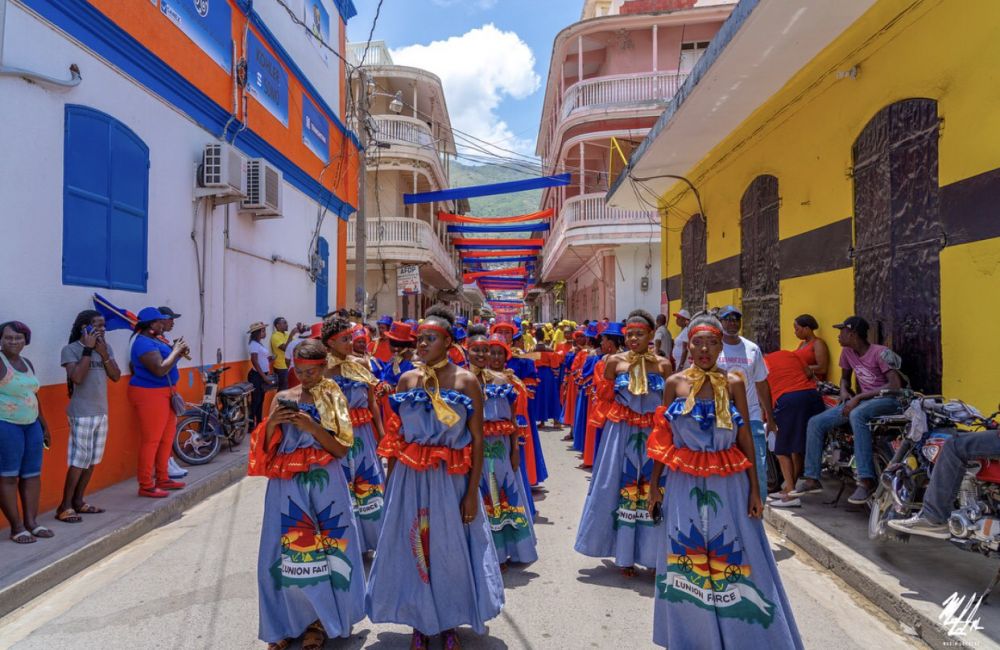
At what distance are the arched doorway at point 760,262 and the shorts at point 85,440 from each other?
779cm

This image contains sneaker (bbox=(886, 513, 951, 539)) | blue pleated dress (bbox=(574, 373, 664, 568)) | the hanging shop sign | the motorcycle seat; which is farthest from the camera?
→ the hanging shop sign

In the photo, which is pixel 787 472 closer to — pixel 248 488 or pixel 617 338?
pixel 617 338

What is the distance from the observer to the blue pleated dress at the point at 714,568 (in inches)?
126

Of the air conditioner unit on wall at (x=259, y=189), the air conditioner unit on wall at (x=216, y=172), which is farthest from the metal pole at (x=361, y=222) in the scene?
the air conditioner unit on wall at (x=216, y=172)

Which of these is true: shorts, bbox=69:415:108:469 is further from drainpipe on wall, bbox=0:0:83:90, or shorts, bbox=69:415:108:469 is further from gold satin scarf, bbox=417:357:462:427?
gold satin scarf, bbox=417:357:462:427

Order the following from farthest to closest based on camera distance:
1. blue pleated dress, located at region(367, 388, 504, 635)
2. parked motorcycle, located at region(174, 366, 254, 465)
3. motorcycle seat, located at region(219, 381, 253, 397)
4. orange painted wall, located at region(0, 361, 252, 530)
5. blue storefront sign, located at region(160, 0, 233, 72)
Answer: motorcycle seat, located at region(219, 381, 253, 397) → blue storefront sign, located at region(160, 0, 233, 72) → parked motorcycle, located at region(174, 366, 254, 465) → orange painted wall, located at region(0, 361, 252, 530) → blue pleated dress, located at region(367, 388, 504, 635)

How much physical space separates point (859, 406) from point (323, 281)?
12215mm

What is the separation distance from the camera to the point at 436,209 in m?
30.3

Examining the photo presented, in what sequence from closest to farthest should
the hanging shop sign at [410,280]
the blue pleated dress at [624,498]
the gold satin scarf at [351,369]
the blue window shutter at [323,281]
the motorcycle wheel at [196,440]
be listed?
the blue pleated dress at [624,498], the gold satin scarf at [351,369], the motorcycle wheel at [196,440], the blue window shutter at [323,281], the hanging shop sign at [410,280]

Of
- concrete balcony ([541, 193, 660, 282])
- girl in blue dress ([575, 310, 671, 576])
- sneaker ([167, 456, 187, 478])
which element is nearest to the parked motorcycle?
sneaker ([167, 456, 187, 478])

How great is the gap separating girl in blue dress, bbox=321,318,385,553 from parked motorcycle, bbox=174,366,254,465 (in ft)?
12.2

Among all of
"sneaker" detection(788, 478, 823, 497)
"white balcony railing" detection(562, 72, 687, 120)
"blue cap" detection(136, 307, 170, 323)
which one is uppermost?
"white balcony railing" detection(562, 72, 687, 120)

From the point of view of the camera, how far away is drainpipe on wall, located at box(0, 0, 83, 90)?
546cm

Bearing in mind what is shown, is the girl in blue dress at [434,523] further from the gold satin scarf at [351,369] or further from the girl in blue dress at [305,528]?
the gold satin scarf at [351,369]
